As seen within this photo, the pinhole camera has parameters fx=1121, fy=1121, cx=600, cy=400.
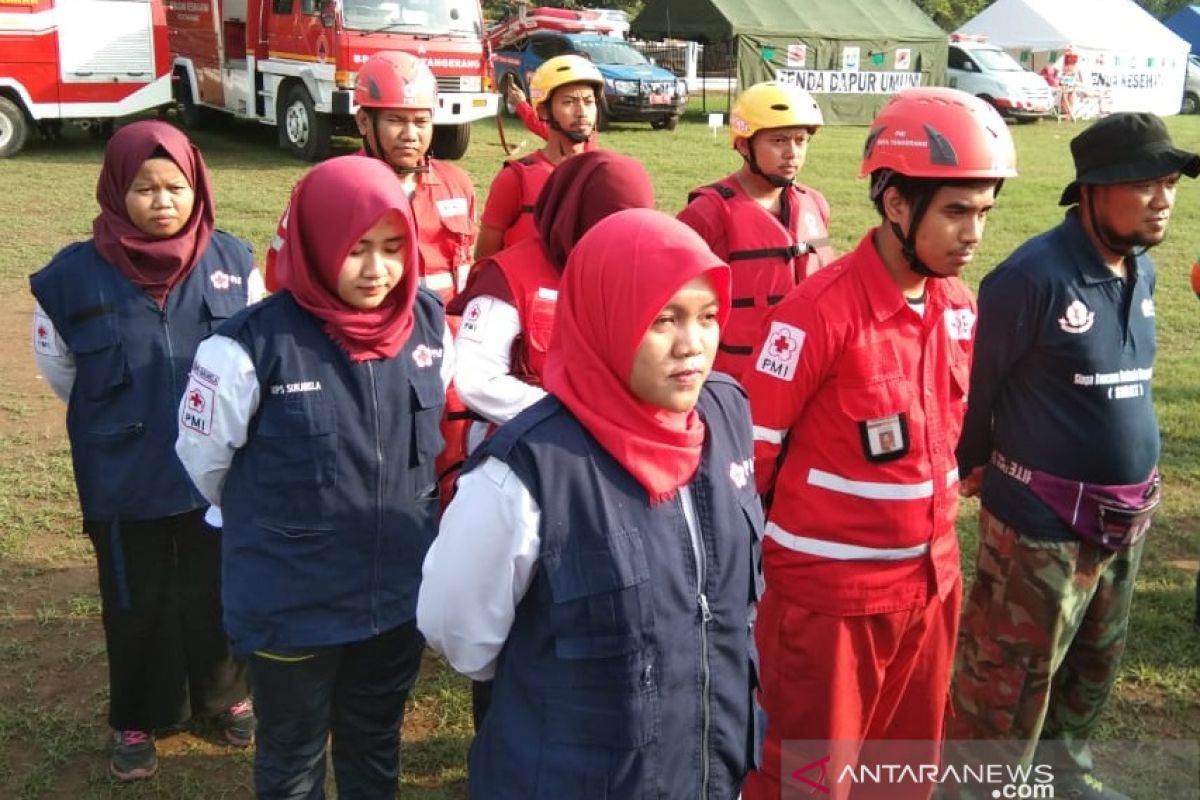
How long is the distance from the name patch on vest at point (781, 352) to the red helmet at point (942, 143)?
0.45 metres

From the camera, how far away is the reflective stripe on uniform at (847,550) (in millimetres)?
2727

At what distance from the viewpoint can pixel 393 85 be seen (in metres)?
4.39

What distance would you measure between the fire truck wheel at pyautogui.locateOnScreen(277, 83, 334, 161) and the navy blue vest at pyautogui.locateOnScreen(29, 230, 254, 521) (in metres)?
12.3

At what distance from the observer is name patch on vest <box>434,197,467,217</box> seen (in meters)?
4.62

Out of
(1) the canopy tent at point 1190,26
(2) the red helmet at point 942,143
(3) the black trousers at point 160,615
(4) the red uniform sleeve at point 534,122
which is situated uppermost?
(1) the canopy tent at point 1190,26

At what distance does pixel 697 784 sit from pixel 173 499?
193cm

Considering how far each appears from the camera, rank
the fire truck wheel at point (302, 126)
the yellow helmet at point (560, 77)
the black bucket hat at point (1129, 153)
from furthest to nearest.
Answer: the fire truck wheel at point (302, 126) → the yellow helmet at point (560, 77) → the black bucket hat at point (1129, 153)

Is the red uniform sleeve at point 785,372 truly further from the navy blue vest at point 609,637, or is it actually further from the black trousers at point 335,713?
the black trousers at point 335,713

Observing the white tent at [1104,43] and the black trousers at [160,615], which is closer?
the black trousers at [160,615]

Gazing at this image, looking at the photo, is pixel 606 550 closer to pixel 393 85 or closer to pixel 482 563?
pixel 482 563

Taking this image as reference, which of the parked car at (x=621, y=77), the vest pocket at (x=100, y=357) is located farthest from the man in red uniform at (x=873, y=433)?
the parked car at (x=621, y=77)

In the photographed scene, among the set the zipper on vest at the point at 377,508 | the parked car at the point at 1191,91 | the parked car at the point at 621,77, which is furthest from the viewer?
the parked car at the point at 1191,91

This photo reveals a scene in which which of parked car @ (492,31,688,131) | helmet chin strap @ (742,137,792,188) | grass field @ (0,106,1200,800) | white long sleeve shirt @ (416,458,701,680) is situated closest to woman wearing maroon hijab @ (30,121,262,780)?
grass field @ (0,106,1200,800)

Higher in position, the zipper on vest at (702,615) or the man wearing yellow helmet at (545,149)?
the man wearing yellow helmet at (545,149)
